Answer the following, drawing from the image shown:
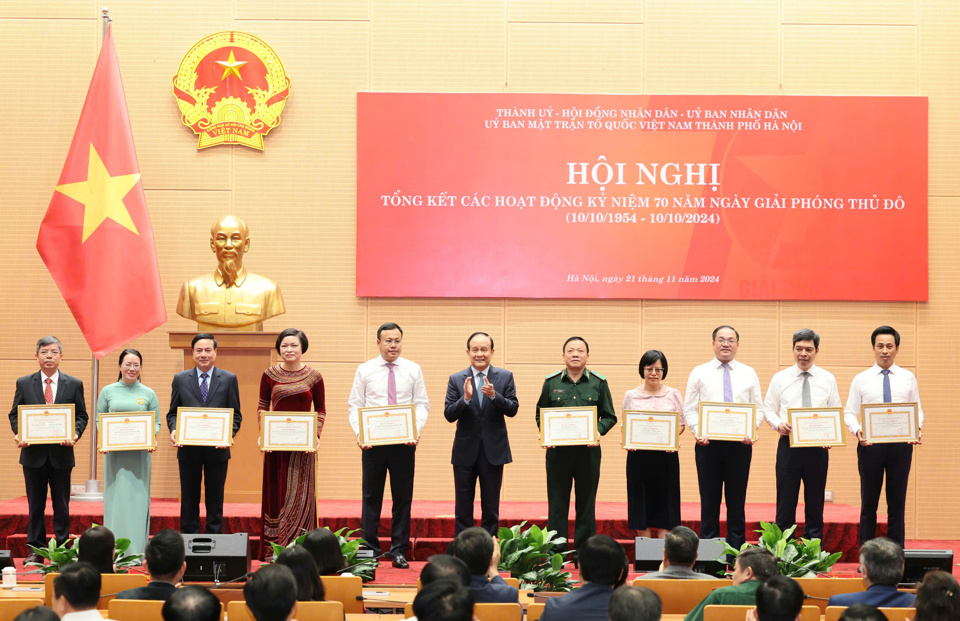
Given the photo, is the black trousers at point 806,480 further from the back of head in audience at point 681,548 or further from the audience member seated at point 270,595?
the audience member seated at point 270,595

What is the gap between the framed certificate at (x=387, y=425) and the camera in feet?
19.8

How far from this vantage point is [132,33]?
8297mm

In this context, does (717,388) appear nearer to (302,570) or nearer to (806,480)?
(806,480)

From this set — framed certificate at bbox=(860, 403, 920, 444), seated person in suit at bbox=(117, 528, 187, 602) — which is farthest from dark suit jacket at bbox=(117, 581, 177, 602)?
framed certificate at bbox=(860, 403, 920, 444)

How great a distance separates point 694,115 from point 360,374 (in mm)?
3736

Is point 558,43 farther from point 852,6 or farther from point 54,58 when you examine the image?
point 54,58

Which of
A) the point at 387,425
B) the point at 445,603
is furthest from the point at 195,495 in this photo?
the point at 445,603

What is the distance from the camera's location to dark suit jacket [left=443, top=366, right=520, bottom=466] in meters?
6.21

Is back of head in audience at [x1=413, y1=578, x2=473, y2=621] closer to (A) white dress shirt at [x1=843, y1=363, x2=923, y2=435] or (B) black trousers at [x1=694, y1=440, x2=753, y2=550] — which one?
(B) black trousers at [x1=694, y1=440, x2=753, y2=550]

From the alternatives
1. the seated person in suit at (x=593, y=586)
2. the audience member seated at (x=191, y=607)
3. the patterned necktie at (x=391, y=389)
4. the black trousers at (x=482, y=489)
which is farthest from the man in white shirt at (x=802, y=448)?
the audience member seated at (x=191, y=607)

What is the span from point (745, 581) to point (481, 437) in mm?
2754

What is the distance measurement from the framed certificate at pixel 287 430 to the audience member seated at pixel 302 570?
7.80 feet

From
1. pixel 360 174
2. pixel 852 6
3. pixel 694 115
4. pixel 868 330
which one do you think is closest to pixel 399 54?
pixel 360 174

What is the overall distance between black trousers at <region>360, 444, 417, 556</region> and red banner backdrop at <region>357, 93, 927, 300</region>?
2.26 metres
